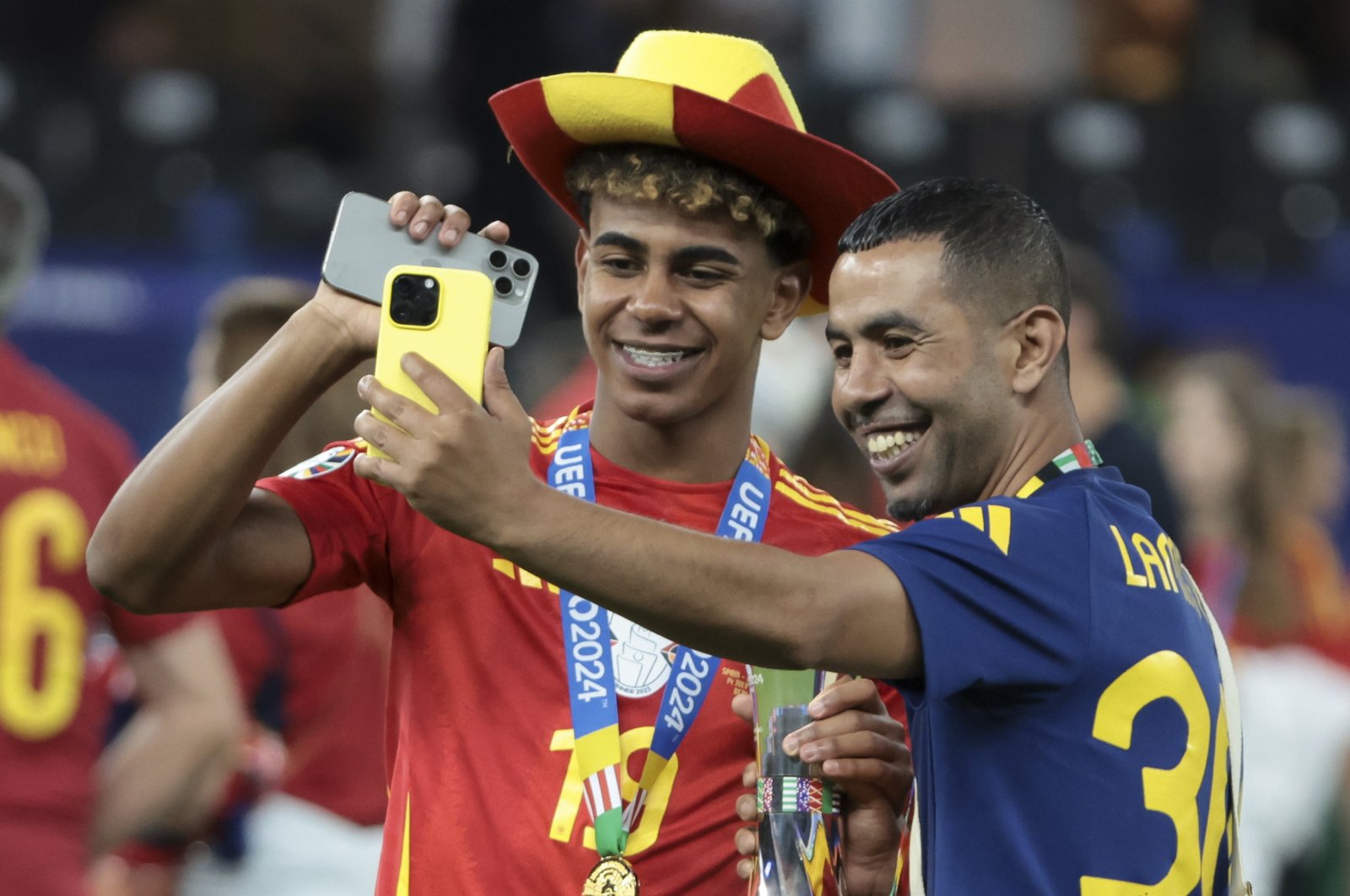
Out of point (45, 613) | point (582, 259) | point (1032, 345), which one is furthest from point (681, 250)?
point (45, 613)

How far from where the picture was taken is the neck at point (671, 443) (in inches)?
133

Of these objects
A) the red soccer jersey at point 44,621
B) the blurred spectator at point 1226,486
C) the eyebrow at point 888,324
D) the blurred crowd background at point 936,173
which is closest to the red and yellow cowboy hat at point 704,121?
the eyebrow at point 888,324

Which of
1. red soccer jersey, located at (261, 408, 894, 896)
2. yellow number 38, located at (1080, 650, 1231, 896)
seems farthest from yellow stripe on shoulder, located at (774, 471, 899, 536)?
yellow number 38, located at (1080, 650, 1231, 896)

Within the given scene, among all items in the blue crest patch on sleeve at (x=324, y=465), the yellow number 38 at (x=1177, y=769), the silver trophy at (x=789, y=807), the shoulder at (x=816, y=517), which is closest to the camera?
the yellow number 38 at (x=1177, y=769)

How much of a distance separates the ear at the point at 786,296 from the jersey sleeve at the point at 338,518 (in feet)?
2.49

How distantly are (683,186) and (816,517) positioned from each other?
0.61m

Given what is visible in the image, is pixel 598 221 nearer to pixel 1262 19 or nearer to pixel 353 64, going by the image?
pixel 353 64

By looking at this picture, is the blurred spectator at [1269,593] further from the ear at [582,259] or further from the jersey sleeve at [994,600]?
the jersey sleeve at [994,600]

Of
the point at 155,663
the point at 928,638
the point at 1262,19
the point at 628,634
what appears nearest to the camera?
the point at 928,638

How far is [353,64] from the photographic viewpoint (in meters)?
11.2

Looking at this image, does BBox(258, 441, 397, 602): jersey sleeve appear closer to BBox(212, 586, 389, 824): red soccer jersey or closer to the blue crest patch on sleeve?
the blue crest patch on sleeve

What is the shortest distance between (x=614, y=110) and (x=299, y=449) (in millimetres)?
2417

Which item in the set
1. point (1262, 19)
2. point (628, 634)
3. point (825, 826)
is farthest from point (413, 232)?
point (1262, 19)

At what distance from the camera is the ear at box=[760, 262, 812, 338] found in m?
→ 3.49
